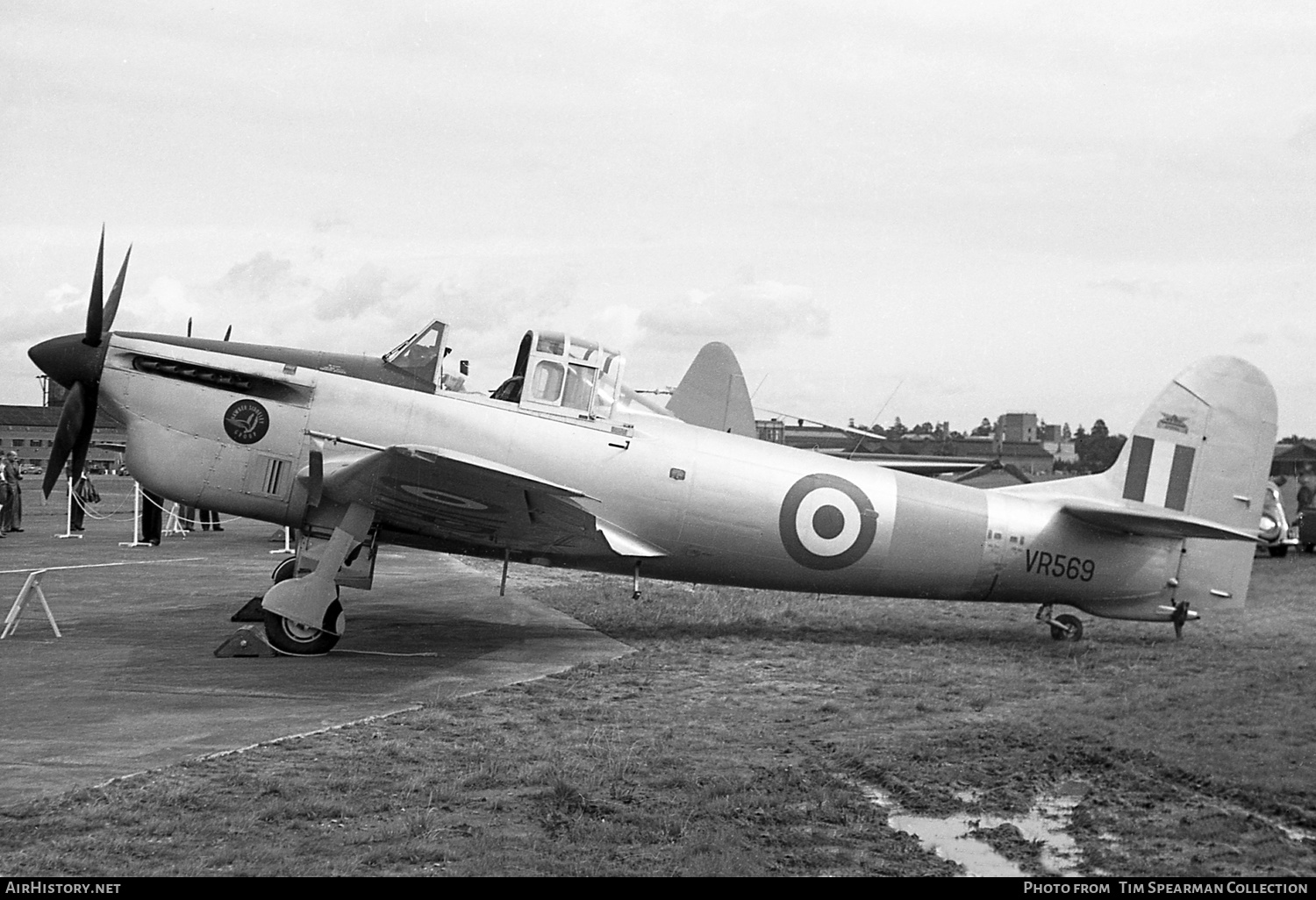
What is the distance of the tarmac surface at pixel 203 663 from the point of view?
242 inches

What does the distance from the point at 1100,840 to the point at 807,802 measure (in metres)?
1.21

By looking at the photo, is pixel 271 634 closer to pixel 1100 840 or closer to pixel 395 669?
pixel 395 669

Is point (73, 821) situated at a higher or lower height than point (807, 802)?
lower

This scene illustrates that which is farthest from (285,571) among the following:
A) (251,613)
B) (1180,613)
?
(1180,613)

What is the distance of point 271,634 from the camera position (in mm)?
8977

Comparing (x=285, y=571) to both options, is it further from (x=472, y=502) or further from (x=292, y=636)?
(x=472, y=502)

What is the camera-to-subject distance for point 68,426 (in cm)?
960

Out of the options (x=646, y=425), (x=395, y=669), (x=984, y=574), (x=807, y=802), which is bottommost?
(x=395, y=669)

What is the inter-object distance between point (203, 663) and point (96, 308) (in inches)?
123

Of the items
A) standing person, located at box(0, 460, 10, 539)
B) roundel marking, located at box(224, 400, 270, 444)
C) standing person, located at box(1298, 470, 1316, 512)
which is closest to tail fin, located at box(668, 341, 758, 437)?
roundel marking, located at box(224, 400, 270, 444)

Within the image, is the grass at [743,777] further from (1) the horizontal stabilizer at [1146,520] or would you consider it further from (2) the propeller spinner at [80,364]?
(2) the propeller spinner at [80,364]

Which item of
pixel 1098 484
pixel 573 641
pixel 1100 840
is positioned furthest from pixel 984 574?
pixel 1100 840

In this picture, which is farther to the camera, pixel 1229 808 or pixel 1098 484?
pixel 1098 484

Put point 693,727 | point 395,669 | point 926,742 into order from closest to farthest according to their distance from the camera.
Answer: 1. point 926,742
2. point 693,727
3. point 395,669
